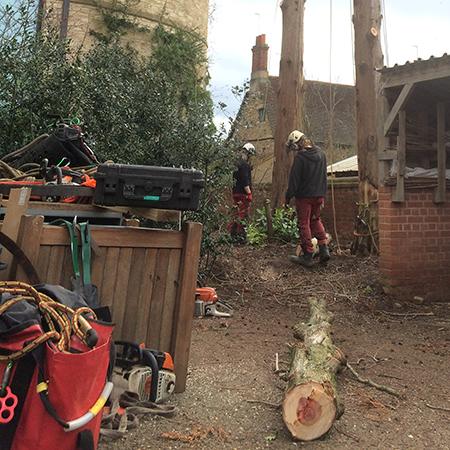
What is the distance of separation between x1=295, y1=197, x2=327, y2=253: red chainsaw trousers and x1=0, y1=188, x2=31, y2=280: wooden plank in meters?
5.74

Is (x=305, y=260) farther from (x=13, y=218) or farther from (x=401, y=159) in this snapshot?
(x=13, y=218)

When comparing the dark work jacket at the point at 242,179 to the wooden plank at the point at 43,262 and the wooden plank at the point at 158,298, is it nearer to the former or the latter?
the wooden plank at the point at 158,298

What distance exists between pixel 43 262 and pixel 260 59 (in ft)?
102

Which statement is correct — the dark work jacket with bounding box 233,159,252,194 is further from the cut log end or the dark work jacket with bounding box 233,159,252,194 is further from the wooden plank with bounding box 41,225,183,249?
the cut log end

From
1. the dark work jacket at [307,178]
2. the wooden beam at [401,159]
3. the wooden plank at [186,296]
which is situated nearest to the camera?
the wooden plank at [186,296]

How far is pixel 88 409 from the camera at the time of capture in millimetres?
2209

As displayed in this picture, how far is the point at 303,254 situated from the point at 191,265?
5.44 m

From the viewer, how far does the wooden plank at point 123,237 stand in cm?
313

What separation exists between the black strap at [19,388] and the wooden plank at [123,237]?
3.56 ft

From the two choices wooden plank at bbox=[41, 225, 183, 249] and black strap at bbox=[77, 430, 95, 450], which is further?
wooden plank at bbox=[41, 225, 183, 249]

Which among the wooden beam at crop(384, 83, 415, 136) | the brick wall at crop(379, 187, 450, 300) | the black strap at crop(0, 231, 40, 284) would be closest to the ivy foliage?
the wooden beam at crop(384, 83, 415, 136)

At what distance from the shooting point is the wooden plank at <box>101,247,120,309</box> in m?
3.31

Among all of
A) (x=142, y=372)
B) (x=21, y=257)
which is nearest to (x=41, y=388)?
(x=21, y=257)

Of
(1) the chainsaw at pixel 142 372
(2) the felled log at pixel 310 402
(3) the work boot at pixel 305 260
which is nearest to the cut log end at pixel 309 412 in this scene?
(2) the felled log at pixel 310 402
